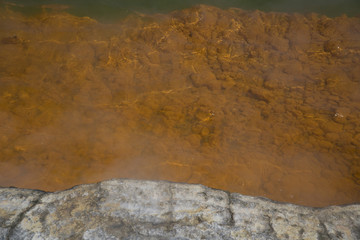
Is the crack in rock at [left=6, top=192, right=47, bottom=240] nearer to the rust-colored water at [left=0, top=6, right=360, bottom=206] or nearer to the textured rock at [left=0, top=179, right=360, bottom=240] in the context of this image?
the textured rock at [left=0, top=179, right=360, bottom=240]

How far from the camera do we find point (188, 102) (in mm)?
4090

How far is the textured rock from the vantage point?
1.87 meters

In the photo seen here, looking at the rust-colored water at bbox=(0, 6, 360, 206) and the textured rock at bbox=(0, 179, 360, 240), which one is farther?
the rust-colored water at bbox=(0, 6, 360, 206)

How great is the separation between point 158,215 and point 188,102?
2.28m

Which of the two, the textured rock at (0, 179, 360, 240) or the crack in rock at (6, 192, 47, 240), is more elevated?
the textured rock at (0, 179, 360, 240)

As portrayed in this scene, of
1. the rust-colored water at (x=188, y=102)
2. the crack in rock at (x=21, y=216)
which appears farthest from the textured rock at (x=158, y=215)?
the rust-colored water at (x=188, y=102)

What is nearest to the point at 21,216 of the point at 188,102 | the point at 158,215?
the point at 158,215

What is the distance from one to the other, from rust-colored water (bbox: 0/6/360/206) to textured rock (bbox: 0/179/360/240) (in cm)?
101

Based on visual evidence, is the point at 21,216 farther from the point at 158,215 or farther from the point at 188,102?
the point at 188,102

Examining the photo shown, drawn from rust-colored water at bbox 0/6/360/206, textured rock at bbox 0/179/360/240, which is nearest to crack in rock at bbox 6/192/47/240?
textured rock at bbox 0/179/360/240

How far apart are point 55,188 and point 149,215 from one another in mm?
1524

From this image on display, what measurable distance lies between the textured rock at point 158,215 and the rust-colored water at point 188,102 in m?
1.01

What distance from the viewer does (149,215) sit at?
1.99 metres

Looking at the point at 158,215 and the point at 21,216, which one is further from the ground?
the point at 158,215
